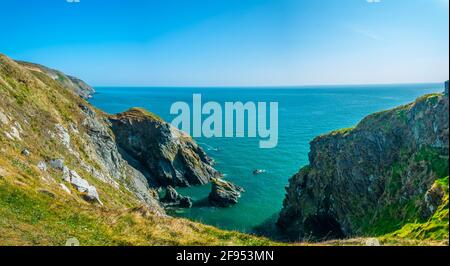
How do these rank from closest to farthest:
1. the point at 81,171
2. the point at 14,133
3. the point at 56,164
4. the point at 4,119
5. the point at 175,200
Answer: the point at 56,164
the point at 14,133
the point at 4,119
the point at 81,171
the point at 175,200

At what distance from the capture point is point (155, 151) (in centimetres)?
11112

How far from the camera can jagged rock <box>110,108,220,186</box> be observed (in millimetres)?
109750

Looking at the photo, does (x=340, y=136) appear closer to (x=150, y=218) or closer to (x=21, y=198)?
(x=150, y=218)

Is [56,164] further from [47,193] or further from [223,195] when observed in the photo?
[223,195]

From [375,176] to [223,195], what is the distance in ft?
138

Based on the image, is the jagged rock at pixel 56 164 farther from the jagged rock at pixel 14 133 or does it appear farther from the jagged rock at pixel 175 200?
the jagged rock at pixel 175 200

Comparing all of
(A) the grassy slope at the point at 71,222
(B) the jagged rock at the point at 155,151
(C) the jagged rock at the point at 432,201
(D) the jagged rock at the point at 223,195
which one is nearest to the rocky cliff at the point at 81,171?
(A) the grassy slope at the point at 71,222

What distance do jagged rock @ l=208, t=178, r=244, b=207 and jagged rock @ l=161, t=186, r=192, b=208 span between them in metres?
6.41

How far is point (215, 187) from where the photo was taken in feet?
314

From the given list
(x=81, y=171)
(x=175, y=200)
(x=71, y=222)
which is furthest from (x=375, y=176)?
(x=175, y=200)

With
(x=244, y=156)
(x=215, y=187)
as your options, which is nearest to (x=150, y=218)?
(x=215, y=187)

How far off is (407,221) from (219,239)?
2785 centimetres

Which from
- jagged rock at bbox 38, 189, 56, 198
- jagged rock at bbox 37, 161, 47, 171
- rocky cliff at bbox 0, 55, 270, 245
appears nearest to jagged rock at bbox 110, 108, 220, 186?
rocky cliff at bbox 0, 55, 270, 245

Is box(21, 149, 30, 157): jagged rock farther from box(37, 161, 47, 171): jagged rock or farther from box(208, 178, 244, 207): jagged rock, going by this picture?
box(208, 178, 244, 207): jagged rock
